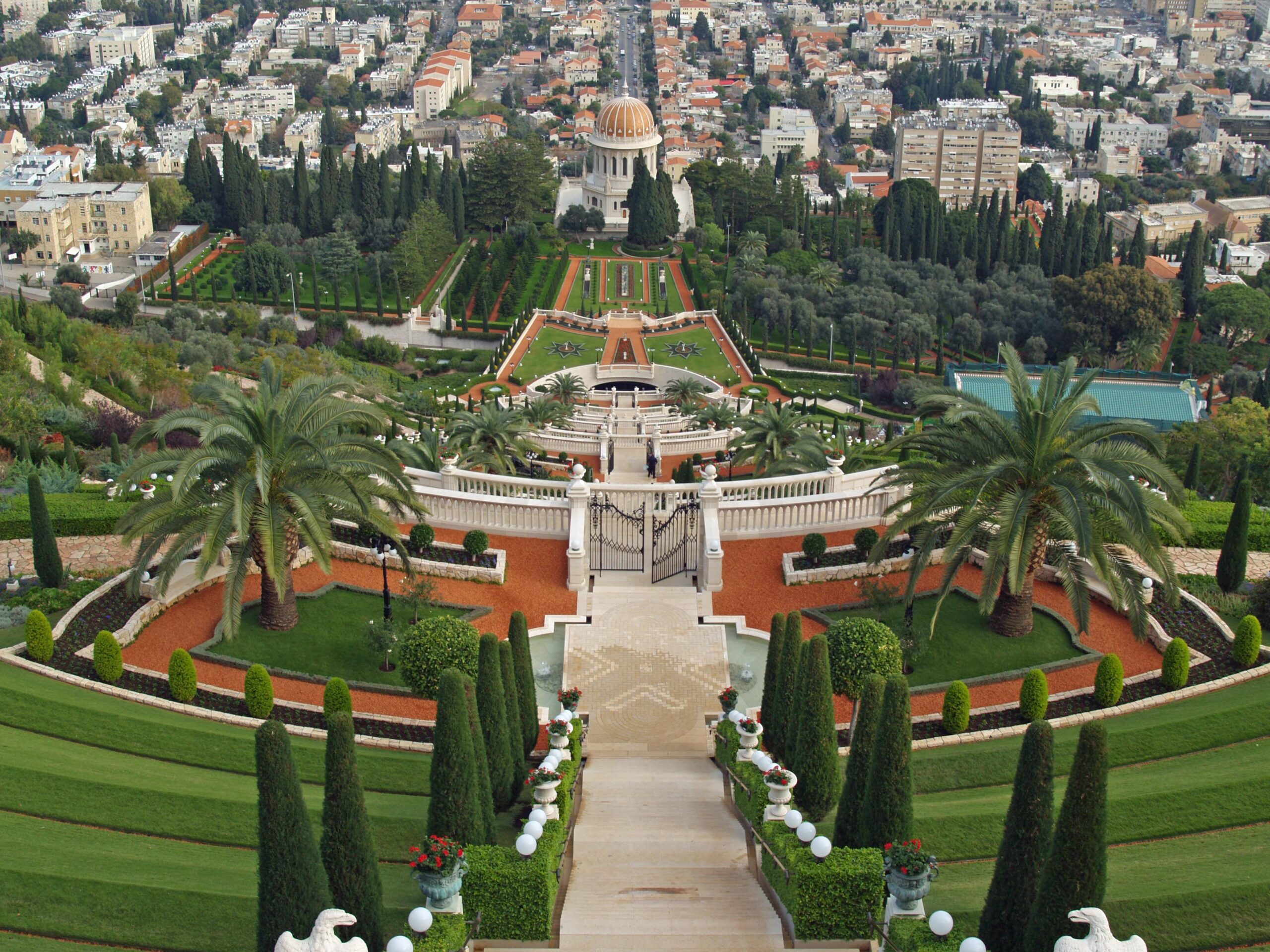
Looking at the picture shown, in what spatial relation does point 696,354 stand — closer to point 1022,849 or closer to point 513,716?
point 513,716

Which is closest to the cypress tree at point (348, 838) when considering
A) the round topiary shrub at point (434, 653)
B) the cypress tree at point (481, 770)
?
the cypress tree at point (481, 770)

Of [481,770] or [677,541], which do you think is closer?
[481,770]

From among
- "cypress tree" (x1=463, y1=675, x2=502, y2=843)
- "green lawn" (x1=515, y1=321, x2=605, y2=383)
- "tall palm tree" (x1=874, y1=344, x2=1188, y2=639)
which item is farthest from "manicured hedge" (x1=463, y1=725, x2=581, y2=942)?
"green lawn" (x1=515, y1=321, x2=605, y2=383)

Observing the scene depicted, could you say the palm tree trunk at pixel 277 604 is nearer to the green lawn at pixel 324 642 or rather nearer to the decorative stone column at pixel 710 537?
the green lawn at pixel 324 642

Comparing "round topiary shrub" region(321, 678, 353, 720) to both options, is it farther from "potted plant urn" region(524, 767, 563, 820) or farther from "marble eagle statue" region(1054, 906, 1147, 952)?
"marble eagle statue" region(1054, 906, 1147, 952)

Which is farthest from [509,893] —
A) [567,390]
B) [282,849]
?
[567,390]

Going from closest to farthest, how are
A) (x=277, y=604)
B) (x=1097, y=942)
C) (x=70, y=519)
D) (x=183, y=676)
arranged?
(x=1097, y=942)
(x=183, y=676)
(x=277, y=604)
(x=70, y=519)

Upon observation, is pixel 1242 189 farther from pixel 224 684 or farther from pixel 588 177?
pixel 224 684

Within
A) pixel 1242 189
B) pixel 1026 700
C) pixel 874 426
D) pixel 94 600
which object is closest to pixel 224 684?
pixel 94 600

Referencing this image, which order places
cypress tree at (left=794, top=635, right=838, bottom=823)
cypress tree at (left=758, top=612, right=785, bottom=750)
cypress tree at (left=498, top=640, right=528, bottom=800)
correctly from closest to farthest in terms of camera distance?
1. cypress tree at (left=794, top=635, right=838, bottom=823)
2. cypress tree at (left=498, top=640, right=528, bottom=800)
3. cypress tree at (left=758, top=612, right=785, bottom=750)
